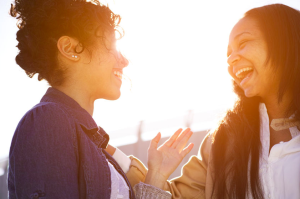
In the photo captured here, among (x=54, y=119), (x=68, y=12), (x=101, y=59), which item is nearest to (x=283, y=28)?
(x=101, y=59)

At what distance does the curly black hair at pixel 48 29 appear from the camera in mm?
1950

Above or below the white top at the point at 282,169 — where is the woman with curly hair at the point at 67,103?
above

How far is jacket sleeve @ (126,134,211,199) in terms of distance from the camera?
2732 mm

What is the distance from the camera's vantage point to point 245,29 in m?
2.66

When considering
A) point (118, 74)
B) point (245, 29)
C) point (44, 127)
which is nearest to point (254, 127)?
point (245, 29)

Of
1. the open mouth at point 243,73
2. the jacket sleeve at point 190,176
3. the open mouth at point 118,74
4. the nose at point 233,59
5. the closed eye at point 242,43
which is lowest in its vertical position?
the jacket sleeve at point 190,176

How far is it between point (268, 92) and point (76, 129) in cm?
174

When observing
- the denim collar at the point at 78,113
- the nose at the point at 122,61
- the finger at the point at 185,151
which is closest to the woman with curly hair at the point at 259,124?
the finger at the point at 185,151

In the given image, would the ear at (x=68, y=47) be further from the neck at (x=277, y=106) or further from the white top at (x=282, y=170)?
the neck at (x=277, y=106)

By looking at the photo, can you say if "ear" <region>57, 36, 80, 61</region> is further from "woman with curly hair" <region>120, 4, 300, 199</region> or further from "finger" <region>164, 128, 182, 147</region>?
"woman with curly hair" <region>120, 4, 300, 199</region>

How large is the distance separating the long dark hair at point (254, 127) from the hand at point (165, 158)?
0.39 meters

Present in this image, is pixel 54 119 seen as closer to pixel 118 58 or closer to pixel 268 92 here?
pixel 118 58

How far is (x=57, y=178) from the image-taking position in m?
1.55

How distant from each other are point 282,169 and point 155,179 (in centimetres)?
96
